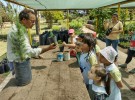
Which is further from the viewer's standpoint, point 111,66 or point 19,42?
point 111,66

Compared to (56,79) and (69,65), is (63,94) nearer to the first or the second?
(56,79)

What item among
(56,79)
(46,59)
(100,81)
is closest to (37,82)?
(56,79)

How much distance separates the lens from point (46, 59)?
3729 mm

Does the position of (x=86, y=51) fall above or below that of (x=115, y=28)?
below

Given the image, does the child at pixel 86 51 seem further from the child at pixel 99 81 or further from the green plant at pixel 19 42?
the green plant at pixel 19 42

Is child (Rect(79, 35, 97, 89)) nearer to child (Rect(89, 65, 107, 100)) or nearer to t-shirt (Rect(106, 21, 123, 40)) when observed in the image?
child (Rect(89, 65, 107, 100))

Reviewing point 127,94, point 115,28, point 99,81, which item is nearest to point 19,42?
point 99,81

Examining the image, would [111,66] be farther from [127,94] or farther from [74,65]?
[127,94]

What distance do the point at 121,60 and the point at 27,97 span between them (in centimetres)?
586

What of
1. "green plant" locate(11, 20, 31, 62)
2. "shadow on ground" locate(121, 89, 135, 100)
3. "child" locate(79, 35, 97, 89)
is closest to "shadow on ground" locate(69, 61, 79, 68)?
"child" locate(79, 35, 97, 89)

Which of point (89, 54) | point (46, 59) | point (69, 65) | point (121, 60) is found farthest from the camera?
point (121, 60)

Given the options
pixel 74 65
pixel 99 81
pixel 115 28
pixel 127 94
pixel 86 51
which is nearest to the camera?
pixel 99 81

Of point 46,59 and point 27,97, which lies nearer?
point 27,97

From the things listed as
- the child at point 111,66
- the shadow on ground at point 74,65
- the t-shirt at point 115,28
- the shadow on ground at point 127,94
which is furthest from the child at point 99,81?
the t-shirt at point 115,28
